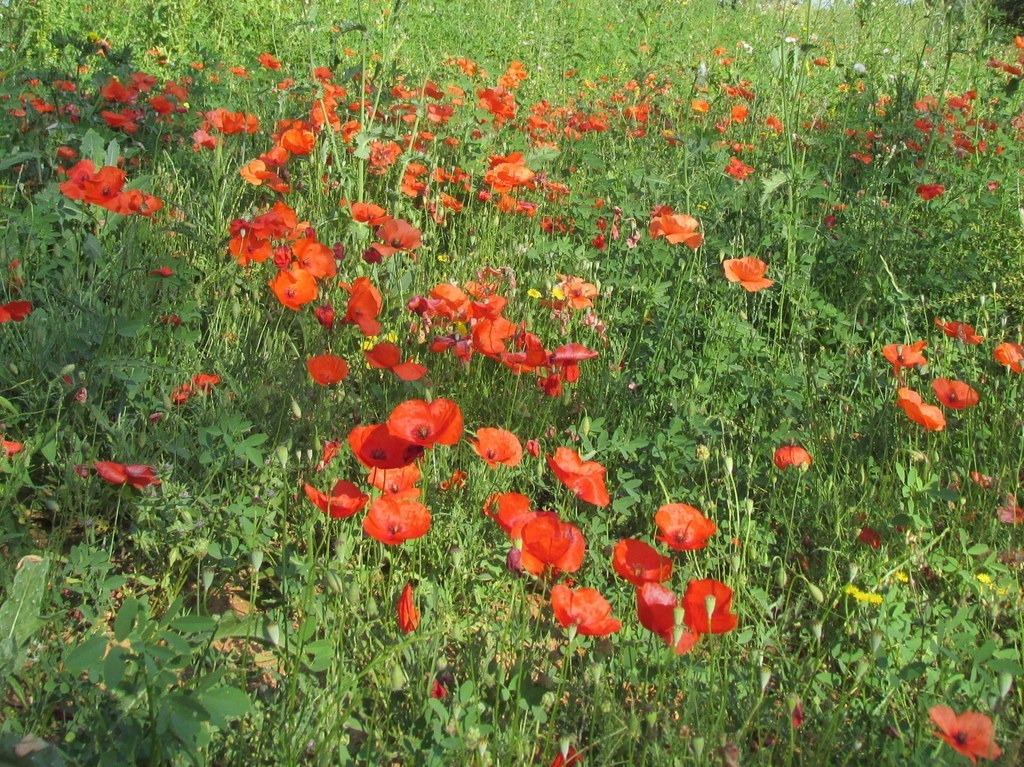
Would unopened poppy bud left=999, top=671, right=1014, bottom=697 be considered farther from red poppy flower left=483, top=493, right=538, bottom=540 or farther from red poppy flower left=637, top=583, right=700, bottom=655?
red poppy flower left=483, top=493, right=538, bottom=540

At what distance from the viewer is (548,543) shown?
141 cm

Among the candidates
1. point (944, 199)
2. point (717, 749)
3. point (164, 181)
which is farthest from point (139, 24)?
point (717, 749)

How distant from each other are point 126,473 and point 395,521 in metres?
0.54

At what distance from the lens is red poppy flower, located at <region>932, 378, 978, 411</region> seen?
2113mm

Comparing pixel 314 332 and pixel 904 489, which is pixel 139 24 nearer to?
pixel 314 332

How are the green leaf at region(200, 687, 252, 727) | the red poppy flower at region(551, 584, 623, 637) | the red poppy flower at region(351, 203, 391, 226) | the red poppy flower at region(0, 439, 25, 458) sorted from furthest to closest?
1. the red poppy flower at region(351, 203, 391, 226)
2. the red poppy flower at region(0, 439, 25, 458)
3. the red poppy flower at region(551, 584, 623, 637)
4. the green leaf at region(200, 687, 252, 727)

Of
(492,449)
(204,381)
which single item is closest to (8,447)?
(204,381)

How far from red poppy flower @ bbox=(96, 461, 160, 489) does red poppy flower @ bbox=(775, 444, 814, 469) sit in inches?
53.6

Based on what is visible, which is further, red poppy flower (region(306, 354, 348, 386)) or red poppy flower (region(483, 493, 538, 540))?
red poppy flower (region(306, 354, 348, 386))

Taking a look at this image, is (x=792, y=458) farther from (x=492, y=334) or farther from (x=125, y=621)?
(x=125, y=621)

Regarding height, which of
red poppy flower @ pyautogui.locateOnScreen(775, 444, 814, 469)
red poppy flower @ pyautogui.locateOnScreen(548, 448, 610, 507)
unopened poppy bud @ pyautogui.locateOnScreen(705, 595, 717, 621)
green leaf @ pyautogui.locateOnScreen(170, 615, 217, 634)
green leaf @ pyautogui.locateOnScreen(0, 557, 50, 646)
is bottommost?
red poppy flower @ pyautogui.locateOnScreen(775, 444, 814, 469)

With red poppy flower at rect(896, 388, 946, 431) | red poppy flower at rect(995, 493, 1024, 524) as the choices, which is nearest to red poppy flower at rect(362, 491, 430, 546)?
red poppy flower at rect(896, 388, 946, 431)

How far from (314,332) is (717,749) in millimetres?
1628

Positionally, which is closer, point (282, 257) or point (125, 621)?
point (125, 621)
